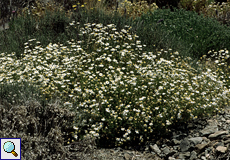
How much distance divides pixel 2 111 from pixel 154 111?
252 centimetres

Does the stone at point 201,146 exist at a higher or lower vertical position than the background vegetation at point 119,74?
lower

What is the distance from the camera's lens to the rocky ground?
3771mm

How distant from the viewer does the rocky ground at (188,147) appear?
3771 millimetres

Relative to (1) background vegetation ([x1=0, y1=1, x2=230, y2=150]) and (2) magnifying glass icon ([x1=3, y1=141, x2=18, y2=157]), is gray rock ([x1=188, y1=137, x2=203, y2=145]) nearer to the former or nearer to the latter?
(1) background vegetation ([x1=0, y1=1, x2=230, y2=150])

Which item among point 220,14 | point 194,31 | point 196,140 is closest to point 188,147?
point 196,140

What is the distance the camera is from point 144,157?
420cm

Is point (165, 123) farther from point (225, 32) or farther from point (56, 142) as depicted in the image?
point (225, 32)

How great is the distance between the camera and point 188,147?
4.17 metres

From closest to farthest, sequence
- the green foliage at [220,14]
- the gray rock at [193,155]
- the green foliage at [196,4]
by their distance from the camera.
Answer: the gray rock at [193,155]
the green foliage at [220,14]
the green foliage at [196,4]

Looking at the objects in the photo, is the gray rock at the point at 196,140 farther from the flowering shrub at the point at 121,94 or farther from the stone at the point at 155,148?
the stone at the point at 155,148

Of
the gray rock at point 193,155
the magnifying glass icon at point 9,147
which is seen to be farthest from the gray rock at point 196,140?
the magnifying glass icon at point 9,147

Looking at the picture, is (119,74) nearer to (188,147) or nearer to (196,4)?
(188,147)

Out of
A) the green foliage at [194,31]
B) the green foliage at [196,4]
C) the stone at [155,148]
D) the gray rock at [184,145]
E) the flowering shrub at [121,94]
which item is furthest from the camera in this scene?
the green foliage at [196,4]

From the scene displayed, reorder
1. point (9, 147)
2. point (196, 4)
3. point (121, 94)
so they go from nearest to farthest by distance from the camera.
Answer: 1. point (9, 147)
2. point (121, 94)
3. point (196, 4)
